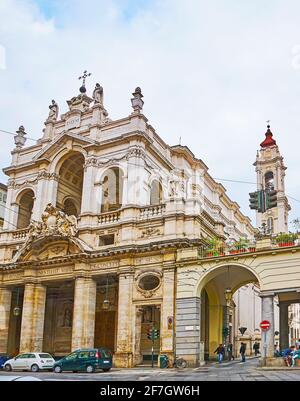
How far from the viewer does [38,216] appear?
1458 inches

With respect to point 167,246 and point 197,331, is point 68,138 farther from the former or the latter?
point 197,331

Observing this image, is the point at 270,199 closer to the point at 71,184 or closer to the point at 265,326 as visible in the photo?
the point at 265,326

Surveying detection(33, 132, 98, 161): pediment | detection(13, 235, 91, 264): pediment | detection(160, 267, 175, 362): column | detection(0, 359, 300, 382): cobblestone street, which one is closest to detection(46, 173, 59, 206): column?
detection(33, 132, 98, 161): pediment

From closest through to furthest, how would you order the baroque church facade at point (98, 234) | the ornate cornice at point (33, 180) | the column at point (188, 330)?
1. the column at point (188, 330)
2. the baroque church facade at point (98, 234)
3. the ornate cornice at point (33, 180)

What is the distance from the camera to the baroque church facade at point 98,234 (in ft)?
99.7

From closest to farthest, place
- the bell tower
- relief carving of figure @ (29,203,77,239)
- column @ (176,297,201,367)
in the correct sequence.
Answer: column @ (176,297,201,367), relief carving of figure @ (29,203,77,239), the bell tower

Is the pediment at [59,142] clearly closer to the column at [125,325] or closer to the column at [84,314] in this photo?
the column at [84,314]

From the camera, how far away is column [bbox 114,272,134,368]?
29500mm

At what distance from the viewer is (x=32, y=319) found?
111 feet

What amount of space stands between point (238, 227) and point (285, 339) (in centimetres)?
2671

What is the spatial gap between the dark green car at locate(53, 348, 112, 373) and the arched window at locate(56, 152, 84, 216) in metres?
15.0

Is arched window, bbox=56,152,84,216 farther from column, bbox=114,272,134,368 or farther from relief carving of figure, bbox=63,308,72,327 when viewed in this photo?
column, bbox=114,272,134,368

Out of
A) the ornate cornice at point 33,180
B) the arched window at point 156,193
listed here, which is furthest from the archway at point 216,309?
the ornate cornice at point 33,180

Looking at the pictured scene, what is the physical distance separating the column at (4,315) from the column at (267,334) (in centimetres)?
1952
